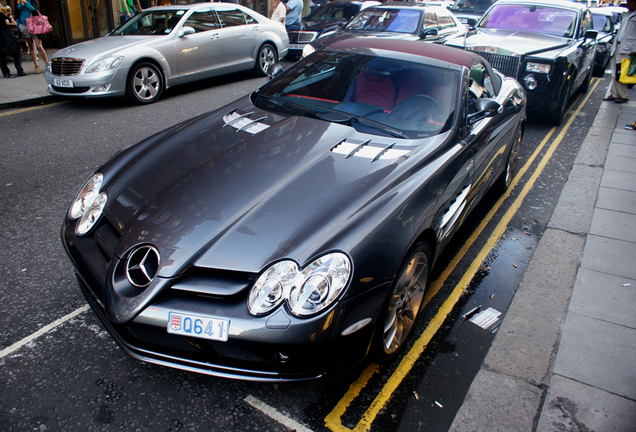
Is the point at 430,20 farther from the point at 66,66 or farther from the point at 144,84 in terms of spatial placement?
the point at 66,66

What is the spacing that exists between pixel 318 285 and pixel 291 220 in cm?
40

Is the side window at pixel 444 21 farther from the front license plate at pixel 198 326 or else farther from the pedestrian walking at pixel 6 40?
the front license plate at pixel 198 326

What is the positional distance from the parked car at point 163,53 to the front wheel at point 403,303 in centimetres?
650

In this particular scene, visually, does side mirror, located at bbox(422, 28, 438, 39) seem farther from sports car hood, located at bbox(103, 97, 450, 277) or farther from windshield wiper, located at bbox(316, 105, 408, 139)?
sports car hood, located at bbox(103, 97, 450, 277)

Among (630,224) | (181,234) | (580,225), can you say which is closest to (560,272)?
(580,225)

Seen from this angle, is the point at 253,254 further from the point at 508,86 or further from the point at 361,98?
the point at 508,86

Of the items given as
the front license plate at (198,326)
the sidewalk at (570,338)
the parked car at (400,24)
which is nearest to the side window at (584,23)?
the parked car at (400,24)

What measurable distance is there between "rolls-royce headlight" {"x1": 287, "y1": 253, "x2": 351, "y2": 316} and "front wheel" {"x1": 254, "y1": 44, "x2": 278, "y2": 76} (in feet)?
29.2

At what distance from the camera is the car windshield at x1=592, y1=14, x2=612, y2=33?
12.7 metres

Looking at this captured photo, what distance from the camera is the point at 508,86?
490 centimetres

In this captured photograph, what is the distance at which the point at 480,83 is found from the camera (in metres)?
4.10

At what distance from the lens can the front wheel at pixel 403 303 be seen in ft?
7.85

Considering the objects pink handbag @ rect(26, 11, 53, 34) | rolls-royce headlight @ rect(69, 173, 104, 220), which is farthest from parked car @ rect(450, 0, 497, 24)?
rolls-royce headlight @ rect(69, 173, 104, 220)

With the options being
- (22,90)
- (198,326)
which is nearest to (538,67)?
(198,326)
